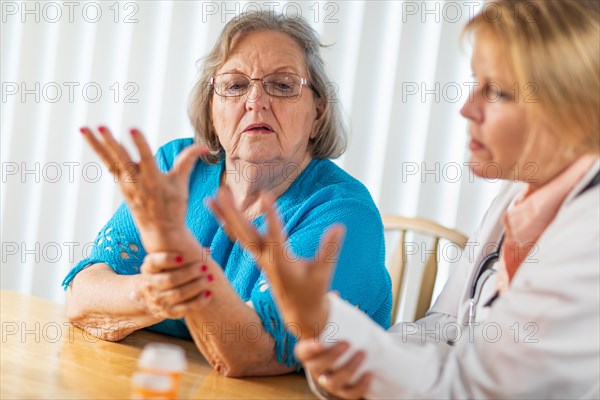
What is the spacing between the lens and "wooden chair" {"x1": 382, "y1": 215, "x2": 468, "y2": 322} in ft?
6.45

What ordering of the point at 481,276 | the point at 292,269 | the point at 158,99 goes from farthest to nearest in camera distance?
the point at 158,99
the point at 481,276
the point at 292,269

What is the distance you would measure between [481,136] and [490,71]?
9 centimetres

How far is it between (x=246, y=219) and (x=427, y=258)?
52 cm

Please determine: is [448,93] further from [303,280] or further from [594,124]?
[303,280]

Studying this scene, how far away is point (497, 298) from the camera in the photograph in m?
1.19

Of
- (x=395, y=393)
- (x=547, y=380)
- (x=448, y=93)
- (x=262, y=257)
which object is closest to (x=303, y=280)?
(x=262, y=257)

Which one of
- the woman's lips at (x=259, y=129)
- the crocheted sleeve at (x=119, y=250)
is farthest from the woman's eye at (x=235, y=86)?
the crocheted sleeve at (x=119, y=250)

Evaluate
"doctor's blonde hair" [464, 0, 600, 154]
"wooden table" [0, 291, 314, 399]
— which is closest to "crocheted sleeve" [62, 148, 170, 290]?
"wooden table" [0, 291, 314, 399]

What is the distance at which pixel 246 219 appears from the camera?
178cm

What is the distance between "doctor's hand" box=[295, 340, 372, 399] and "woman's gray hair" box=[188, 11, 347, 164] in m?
0.97

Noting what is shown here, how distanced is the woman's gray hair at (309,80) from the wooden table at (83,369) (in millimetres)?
574

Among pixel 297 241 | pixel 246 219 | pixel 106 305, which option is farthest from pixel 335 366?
pixel 246 219

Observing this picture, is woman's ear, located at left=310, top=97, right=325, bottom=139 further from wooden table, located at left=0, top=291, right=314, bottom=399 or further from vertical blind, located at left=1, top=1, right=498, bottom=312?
vertical blind, located at left=1, top=1, right=498, bottom=312

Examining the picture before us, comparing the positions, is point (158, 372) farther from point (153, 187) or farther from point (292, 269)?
point (153, 187)
